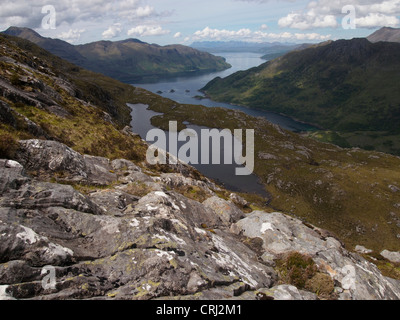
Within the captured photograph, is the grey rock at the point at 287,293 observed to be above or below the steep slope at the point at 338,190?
above

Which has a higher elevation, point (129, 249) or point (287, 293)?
point (129, 249)

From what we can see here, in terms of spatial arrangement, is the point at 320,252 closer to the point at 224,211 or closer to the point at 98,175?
the point at 224,211

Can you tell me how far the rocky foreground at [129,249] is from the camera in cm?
947

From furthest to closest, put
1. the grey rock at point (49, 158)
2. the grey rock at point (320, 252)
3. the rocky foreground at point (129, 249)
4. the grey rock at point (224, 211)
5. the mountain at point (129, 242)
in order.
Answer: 1. the grey rock at point (224, 211)
2. the grey rock at point (49, 158)
3. the grey rock at point (320, 252)
4. the mountain at point (129, 242)
5. the rocky foreground at point (129, 249)

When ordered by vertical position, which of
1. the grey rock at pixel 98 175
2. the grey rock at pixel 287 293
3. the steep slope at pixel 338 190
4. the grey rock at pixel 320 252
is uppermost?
the grey rock at pixel 98 175

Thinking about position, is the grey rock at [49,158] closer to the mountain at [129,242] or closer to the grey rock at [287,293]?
the mountain at [129,242]

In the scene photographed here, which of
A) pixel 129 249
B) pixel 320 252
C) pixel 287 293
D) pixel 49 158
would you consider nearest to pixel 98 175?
pixel 49 158

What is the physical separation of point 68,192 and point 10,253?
5272 mm

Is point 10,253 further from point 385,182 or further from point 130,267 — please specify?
point 385,182

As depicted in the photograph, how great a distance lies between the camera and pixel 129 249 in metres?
11.9

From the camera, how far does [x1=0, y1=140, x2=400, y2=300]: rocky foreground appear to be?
9.47 m

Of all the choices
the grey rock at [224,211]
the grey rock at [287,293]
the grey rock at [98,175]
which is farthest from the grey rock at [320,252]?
the grey rock at [98,175]

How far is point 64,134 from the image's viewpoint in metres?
34.0
